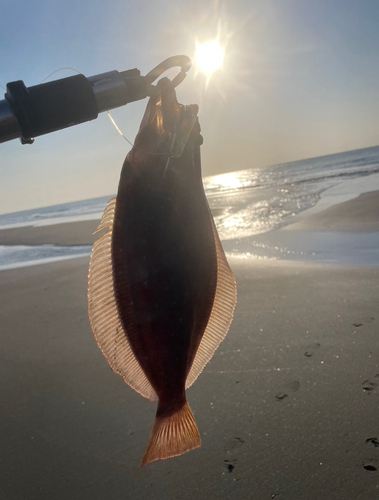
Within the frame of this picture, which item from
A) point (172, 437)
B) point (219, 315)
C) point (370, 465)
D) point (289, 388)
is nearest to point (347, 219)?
point (289, 388)

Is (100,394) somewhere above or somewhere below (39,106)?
below

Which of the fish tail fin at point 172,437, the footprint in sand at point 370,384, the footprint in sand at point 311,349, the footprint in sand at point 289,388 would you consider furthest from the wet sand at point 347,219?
the fish tail fin at point 172,437

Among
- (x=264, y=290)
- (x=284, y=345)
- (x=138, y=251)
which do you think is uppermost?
(x=138, y=251)

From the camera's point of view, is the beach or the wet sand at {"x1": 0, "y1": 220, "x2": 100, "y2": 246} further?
the wet sand at {"x1": 0, "y1": 220, "x2": 100, "y2": 246}

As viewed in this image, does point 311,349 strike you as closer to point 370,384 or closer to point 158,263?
point 370,384

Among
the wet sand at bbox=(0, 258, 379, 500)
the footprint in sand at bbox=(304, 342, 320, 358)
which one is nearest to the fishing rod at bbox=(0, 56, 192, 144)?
the wet sand at bbox=(0, 258, 379, 500)

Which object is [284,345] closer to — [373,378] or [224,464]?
[373,378]

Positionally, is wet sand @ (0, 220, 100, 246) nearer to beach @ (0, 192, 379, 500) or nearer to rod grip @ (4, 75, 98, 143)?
beach @ (0, 192, 379, 500)

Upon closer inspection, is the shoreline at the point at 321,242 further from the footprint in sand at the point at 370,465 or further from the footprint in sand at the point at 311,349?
the footprint in sand at the point at 370,465

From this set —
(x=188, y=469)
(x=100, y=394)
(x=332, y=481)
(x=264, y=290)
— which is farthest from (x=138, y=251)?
(x=264, y=290)
